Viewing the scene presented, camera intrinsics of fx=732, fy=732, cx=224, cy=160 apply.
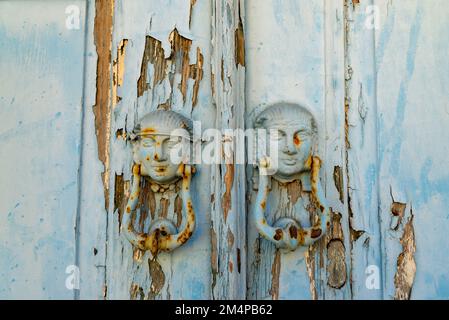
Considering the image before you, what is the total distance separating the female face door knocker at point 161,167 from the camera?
3.98ft

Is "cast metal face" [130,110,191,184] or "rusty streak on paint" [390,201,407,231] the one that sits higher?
"cast metal face" [130,110,191,184]

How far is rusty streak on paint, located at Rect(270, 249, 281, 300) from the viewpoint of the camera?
1250 millimetres

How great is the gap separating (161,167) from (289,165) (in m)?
0.22

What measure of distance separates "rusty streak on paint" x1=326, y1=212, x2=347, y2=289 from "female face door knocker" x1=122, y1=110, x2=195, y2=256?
242 millimetres

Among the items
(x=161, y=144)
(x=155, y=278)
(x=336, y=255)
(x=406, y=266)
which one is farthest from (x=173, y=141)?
(x=406, y=266)

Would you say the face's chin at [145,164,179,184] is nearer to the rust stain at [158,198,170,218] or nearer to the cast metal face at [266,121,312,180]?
the rust stain at [158,198,170,218]

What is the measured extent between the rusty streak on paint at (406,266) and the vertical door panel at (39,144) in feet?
1.83

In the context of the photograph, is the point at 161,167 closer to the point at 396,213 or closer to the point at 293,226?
the point at 293,226

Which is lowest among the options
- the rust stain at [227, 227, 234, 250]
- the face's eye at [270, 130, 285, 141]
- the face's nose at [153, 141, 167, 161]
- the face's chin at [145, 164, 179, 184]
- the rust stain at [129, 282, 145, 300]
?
the rust stain at [129, 282, 145, 300]

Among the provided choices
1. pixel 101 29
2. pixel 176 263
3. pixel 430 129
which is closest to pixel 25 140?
pixel 101 29

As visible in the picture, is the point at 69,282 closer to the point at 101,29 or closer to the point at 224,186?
the point at 224,186

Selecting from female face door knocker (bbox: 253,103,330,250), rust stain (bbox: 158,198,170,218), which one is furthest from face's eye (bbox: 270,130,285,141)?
rust stain (bbox: 158,198,170,218)

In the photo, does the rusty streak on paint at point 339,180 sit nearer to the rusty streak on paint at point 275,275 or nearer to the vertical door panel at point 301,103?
the vertical door panel at point 301,103

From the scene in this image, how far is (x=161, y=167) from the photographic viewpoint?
122 cm
